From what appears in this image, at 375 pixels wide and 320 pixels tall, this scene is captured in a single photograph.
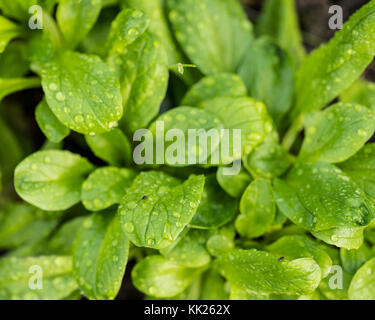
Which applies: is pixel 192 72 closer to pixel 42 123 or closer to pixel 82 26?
pixel 82 26

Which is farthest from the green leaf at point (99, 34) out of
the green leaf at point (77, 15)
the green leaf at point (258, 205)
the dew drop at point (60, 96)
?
the green leaf at point (258, 205)

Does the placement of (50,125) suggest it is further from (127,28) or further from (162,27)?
(162,27)

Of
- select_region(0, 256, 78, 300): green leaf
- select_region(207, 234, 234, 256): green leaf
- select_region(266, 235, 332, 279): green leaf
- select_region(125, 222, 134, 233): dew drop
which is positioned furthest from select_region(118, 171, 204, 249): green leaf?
select_region(0, 256, 78, 300): green leaf

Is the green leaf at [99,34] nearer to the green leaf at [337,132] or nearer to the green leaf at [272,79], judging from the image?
the green leaf at [272,79]

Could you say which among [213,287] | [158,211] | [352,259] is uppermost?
[158,211]

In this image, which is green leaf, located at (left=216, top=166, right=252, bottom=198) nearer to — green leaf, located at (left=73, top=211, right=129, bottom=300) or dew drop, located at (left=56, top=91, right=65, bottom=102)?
green leaf, located at (left=73, top=211, right=129, bottom=300)

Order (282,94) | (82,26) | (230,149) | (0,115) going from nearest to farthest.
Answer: (230,149)
(82,26)
(282,94)
(0,115)

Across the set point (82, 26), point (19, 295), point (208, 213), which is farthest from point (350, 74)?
point (19, 295)

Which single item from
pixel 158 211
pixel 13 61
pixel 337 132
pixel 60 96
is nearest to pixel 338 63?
pixel 337 132
